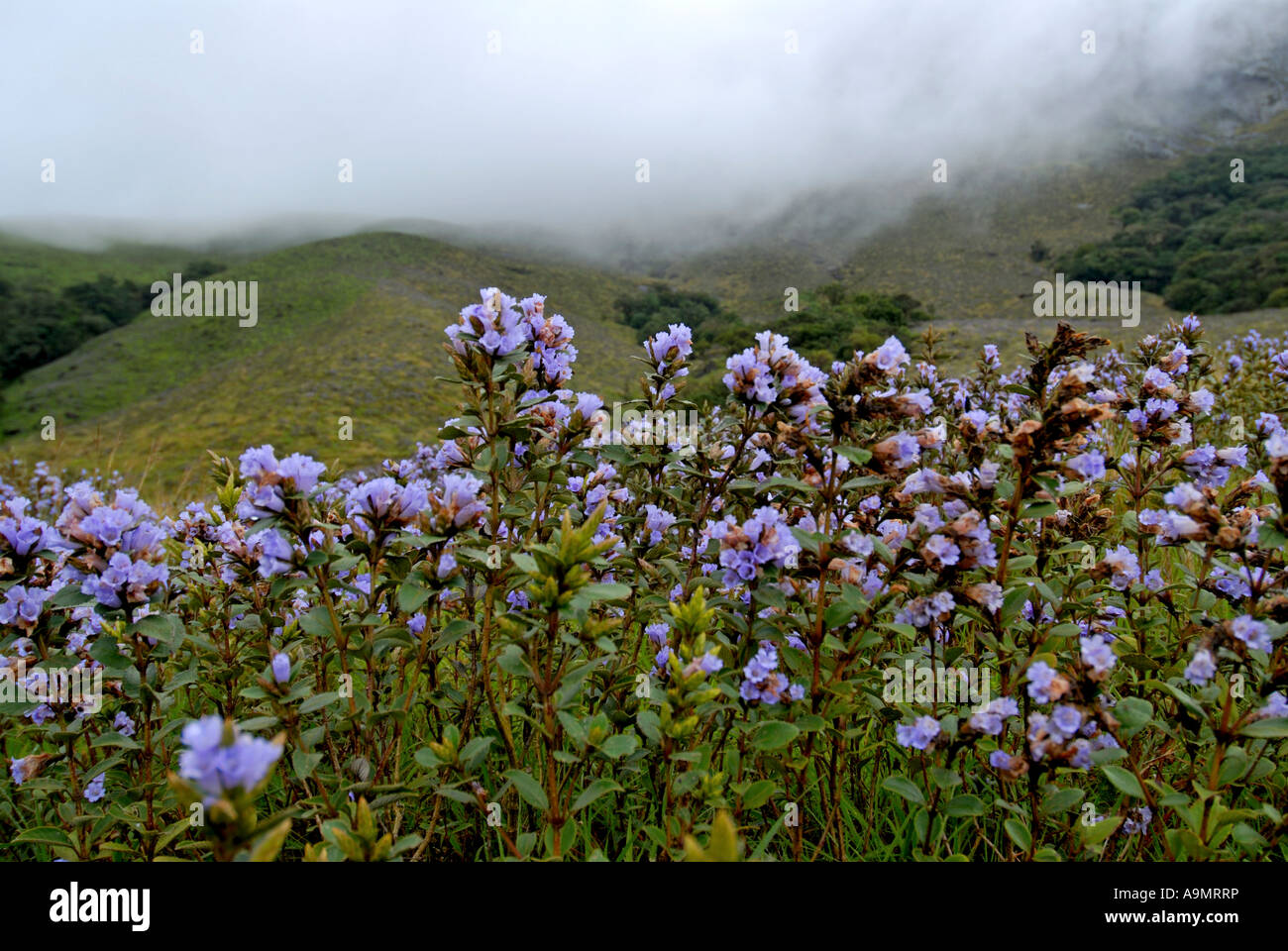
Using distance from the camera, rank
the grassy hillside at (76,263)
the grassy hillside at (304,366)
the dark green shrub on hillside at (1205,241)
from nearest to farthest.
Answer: the grassy hillside at (304,366) < the dark green shrub on hillside at (1205,241) < the grassy hillside at (76,263)

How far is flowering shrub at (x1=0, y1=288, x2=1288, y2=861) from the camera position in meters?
1.80

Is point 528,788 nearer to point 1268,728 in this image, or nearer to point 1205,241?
point 1268,728

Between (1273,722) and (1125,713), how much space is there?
0.38 metres

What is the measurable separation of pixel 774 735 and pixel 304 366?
1226 inches

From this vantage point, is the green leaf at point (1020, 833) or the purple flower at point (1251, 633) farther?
the green leaf at point (1020, 833)

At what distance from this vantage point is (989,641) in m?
2.12

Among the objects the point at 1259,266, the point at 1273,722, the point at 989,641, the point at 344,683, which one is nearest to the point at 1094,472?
the point at 989,641

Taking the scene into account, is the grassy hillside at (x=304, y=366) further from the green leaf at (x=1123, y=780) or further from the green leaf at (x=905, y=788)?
the green leaf at (x=1123, y=780)

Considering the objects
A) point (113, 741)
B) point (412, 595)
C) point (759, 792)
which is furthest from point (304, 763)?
point (759, 792)

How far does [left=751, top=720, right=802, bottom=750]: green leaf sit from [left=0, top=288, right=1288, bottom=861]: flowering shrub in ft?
0.06

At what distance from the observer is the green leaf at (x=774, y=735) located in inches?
69.4

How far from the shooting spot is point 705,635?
2.12 meters

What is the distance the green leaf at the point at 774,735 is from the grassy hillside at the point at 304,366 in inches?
497

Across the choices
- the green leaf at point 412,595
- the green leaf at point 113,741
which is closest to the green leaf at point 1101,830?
the green leaf at point 412,595
